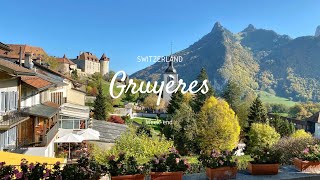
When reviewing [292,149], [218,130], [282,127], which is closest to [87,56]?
[282,127]

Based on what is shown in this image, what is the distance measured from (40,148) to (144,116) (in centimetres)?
6605

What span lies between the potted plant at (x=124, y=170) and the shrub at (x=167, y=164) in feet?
1.01

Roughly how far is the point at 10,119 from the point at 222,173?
1656 centimetres

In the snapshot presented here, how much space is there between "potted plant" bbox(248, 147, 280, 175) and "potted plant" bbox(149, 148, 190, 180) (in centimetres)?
132

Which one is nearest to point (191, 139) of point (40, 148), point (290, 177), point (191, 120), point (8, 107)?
point (191, 120)

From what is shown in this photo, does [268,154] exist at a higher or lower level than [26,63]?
lower

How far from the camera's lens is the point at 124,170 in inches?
219

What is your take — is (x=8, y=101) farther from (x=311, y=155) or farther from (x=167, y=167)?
(x=311, y=155)

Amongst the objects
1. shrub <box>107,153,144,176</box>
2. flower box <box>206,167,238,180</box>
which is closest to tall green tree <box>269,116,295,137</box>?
flower box <box>206,167,238,180</box>

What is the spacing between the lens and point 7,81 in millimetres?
19734

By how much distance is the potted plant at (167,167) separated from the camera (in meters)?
5.67

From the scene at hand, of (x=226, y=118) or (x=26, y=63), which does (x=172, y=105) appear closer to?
(x=226, y=118)

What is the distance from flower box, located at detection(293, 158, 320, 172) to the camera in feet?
22.2

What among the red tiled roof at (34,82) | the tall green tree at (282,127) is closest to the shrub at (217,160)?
the red tiled roof at (34,82)
